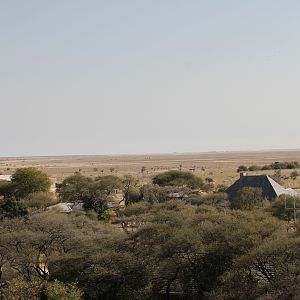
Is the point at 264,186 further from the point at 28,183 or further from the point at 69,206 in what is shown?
the point at 28,183

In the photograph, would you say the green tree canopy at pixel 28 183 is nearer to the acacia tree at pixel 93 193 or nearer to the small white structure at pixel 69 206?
the acacia tree at pixel 93 193

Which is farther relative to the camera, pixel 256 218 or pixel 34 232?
pixel 34 232

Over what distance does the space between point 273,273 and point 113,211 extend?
2821 centimetres

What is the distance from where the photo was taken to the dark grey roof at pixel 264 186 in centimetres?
4542

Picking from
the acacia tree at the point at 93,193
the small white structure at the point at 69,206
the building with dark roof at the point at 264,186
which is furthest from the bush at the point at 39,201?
the building with dark roof at the point at 264,186

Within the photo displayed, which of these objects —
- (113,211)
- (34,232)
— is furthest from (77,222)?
(113,211)

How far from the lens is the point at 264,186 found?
1831 inches

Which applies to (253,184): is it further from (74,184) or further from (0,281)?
(0,281)

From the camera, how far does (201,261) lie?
2283 centimetres

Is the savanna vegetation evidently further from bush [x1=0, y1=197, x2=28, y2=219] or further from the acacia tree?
the acacia tree

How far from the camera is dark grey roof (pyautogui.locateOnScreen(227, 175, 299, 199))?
4542 centimetres

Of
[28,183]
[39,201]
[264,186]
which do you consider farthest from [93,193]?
[264,186]

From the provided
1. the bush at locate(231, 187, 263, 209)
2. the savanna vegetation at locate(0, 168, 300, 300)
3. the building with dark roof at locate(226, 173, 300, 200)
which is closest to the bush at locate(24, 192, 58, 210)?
the building with dark roof at locate(226, 173, 300, 200)

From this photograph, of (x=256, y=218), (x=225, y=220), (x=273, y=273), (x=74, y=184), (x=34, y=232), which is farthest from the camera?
(x=74, y=184)
